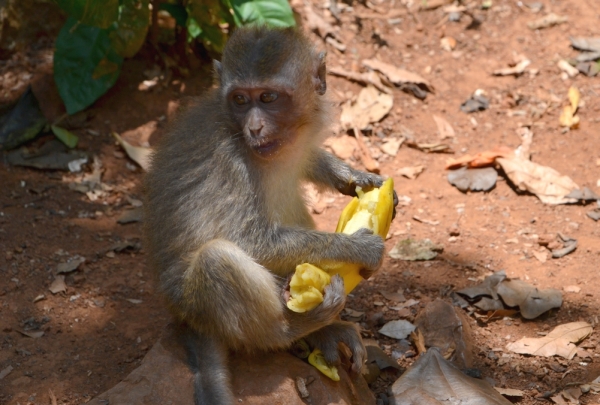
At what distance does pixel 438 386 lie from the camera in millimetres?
5430

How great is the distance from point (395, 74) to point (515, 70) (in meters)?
1.63

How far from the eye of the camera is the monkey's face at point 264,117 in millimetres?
5266

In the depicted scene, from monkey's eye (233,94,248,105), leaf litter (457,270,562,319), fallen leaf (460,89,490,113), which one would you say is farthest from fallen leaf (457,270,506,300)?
fallen leaf (460,89,490,113)

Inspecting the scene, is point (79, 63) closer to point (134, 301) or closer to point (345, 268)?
point (134, 301)

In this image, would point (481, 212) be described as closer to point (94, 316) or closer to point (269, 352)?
point (269, 352)

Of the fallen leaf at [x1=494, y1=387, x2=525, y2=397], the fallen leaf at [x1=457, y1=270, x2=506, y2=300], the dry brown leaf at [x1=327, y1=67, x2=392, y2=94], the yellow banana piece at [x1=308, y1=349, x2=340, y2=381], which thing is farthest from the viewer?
the dry brown leaf at [x1=327, y1=67, x2=392, y2=94]

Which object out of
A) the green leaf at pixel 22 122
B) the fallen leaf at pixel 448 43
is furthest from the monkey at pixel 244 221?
the fallen leaf at pixel 448 43

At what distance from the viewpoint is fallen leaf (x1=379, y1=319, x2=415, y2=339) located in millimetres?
6406

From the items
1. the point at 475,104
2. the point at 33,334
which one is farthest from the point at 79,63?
the point at 475,104

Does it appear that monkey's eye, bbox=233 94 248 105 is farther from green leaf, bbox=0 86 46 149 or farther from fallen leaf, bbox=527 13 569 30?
fallen leaf, bbox=527 13 569 30

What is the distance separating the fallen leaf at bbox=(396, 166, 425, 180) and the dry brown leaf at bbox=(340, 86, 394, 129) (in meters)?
0.85

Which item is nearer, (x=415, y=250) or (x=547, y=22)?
(x=415, y=250)

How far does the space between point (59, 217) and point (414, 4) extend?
20.3 feet

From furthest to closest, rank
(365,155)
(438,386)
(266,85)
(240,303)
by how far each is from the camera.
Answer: (365,155) → (438,386) → (266,85) → (240,303)
